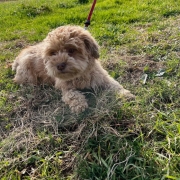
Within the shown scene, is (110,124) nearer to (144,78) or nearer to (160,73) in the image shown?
(144,78)

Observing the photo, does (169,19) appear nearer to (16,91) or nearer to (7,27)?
(16,91)

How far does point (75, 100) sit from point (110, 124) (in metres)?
0.82

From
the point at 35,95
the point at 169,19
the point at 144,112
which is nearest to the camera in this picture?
the point at 144,112

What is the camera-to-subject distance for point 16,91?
4637 millimetres

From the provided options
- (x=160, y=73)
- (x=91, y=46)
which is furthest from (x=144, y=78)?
(x=91, y=46)

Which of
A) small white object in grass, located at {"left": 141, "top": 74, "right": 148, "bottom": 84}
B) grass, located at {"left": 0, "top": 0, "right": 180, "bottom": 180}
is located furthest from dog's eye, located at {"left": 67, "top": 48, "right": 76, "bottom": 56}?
small white object in grass, located at {"left": 141, "top": 74, "right": 148, "bottom": 84}

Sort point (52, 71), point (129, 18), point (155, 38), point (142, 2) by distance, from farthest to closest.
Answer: point (142, 2) < point (129, 18) < point (155, 38) < point (52, 71)

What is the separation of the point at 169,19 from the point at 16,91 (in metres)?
4.28

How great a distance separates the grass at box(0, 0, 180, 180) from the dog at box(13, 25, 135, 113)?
0.18 m

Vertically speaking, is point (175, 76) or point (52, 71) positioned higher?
point (52, 71)

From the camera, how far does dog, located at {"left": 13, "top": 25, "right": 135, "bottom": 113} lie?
12.2 feet

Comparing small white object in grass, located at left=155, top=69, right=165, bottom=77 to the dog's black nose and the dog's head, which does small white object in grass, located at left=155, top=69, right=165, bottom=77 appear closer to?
the dog's head

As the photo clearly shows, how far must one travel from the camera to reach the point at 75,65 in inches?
146

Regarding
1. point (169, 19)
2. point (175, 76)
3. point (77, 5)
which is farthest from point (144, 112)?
point (77, 5)
